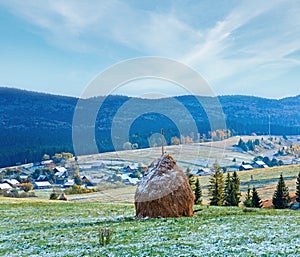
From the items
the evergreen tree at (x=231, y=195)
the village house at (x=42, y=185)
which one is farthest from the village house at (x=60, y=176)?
the evergreen tree at (x=231, y=195)

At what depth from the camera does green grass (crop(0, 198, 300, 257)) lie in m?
14.9

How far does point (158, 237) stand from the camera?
17641 mm

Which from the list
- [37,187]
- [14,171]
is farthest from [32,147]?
[37,187]

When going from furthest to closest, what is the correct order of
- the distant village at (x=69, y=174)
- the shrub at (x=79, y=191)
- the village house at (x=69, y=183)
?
the village house at (x=69, y=183), the shrub at (x=79, y=191), the distant village at (x=69, y=174)

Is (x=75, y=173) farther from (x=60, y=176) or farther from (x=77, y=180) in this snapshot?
(x=77, y=180)

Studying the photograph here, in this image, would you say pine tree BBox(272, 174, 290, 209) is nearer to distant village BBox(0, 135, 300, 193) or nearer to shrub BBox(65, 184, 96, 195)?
distant village BBox(0, 135, 300, 193)

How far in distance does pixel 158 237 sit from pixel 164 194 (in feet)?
20.0

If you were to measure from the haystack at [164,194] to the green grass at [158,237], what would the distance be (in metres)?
1.18

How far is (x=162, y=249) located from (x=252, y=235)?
5.03 meters

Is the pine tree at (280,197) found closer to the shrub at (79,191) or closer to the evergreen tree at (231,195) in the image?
the evergreen tree at (231,195)

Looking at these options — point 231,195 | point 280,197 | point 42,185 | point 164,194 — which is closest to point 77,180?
point 42,185

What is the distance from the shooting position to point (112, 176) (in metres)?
86.5

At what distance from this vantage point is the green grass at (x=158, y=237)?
14891 millimetres

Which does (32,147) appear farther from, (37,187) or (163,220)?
(163,220)
